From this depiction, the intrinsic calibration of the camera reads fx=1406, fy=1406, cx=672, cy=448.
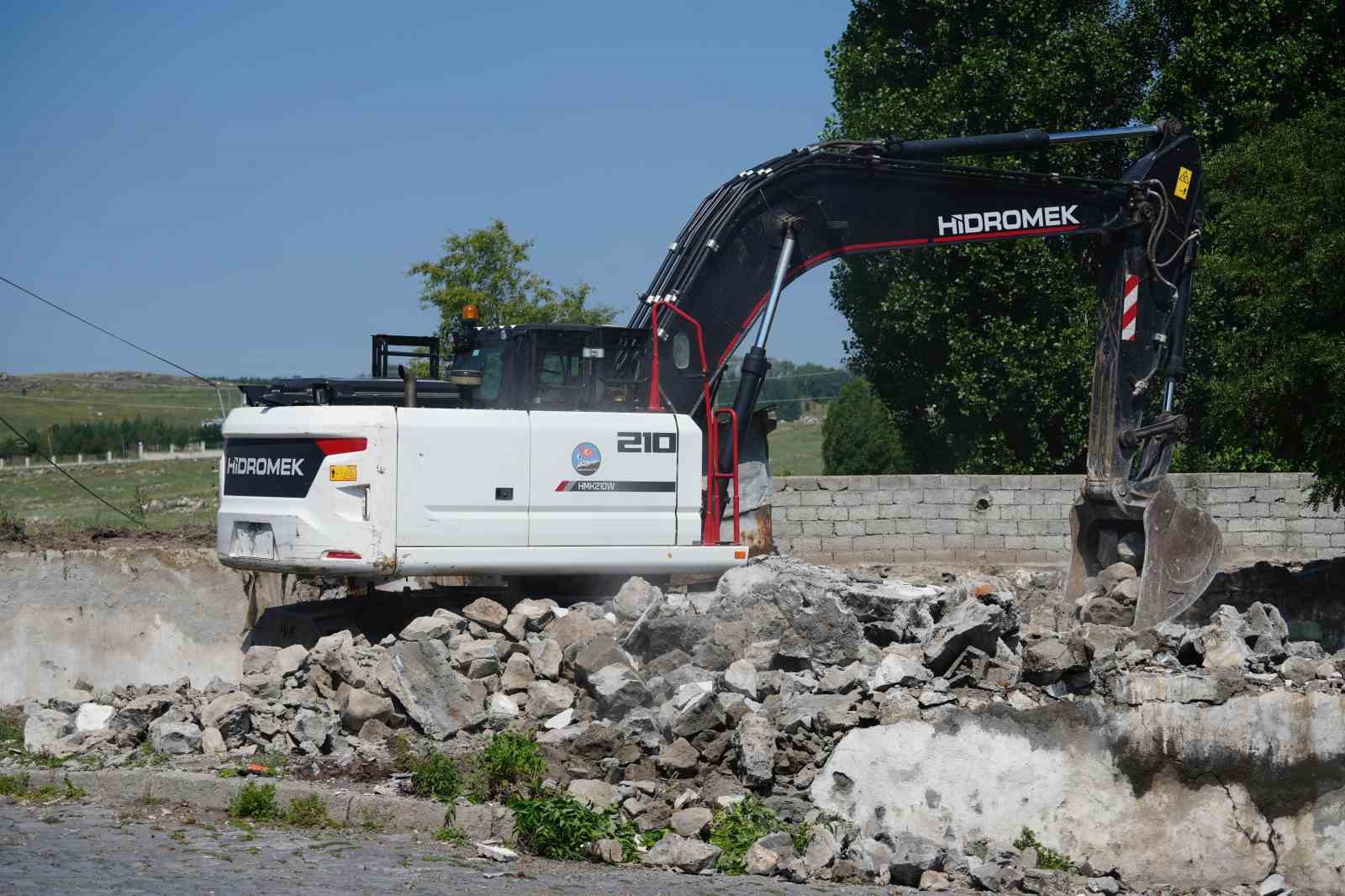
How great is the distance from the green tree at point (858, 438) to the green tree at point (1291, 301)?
22850 mm

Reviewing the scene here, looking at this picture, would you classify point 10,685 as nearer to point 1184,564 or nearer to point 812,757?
point 812,757

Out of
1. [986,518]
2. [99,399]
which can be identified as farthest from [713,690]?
[99,399]

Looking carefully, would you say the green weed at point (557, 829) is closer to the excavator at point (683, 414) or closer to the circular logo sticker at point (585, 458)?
the excavator at point (683, 414)

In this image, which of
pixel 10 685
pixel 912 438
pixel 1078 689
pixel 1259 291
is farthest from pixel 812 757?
pixel 912 438

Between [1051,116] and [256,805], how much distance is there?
1842cm

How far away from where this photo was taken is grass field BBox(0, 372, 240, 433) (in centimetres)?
3147

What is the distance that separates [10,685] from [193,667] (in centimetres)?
145

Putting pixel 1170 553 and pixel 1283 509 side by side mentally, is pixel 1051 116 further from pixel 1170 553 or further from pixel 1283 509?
pixel 1170 553

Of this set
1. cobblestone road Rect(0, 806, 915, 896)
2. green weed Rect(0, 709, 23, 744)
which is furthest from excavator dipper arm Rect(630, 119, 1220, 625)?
green weed Rect(0, 709, 23, 744)

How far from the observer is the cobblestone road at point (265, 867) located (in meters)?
6.31

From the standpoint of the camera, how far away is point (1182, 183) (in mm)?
12578

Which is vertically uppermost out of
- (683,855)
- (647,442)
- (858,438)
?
(858,438)

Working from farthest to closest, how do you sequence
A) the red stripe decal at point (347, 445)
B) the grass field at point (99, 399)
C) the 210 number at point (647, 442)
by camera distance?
the grass field at point (99, 399) → the 210 number at point (647, 442) → the red stripe decal at point (347, 445)

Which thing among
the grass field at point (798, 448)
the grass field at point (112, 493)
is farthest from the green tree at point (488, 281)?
the grass field at point (798, 448)
